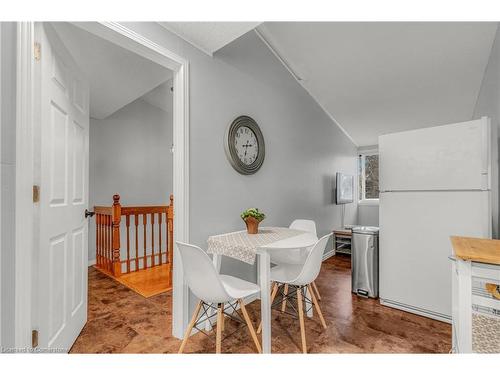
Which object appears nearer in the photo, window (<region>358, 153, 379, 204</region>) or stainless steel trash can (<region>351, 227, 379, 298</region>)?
stainless steel trash can (<region>351, 227, 379, 298</region>)

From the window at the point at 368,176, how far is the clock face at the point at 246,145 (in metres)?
4.36

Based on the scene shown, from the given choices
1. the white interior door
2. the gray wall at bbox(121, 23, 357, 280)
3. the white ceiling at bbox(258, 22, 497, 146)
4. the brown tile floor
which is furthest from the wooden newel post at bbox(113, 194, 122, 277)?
the white ceiling at bbox(258, 22, 497, 146)

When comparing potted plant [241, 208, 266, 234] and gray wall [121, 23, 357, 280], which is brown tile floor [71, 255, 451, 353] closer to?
gray wall [121, 23, 357, 280]

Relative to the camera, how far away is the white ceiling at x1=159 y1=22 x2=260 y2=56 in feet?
5.79

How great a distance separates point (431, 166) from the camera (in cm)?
214

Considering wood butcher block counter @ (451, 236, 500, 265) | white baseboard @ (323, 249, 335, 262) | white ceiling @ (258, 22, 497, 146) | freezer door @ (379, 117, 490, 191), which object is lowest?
white baseboard @ (323, 249, 335, 262)

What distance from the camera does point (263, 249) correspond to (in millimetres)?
1599

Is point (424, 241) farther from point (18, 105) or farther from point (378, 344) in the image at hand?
point (18, 105)

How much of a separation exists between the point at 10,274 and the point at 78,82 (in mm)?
1408

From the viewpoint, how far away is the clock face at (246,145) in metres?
2.42

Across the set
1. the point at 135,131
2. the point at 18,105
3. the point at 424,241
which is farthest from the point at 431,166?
the point at 135,131

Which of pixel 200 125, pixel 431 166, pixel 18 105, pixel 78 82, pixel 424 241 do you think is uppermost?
pixel 78 82

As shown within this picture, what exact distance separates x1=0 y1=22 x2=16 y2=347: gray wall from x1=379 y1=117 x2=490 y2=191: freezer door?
2.77 m

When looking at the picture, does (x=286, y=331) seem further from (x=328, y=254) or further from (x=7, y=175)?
(x=328, y=254)
